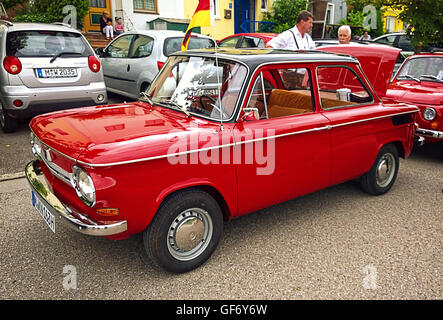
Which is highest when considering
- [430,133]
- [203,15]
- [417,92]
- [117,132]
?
[203,15]

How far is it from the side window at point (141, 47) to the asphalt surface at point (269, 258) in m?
4.34

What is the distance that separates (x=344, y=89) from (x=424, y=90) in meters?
2.68

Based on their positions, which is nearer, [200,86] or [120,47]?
[200,86]

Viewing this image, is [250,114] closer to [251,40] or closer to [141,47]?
[141,47]

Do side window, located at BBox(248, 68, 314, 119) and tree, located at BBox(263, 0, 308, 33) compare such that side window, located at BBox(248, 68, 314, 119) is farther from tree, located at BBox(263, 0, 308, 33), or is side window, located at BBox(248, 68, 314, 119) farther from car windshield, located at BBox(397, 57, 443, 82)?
tree, located at BBox(263, 0, 308, 33)

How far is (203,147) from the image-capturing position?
9.58 feet

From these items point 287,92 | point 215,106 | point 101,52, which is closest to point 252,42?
point 101,52

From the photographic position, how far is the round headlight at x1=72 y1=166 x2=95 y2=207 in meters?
2.59

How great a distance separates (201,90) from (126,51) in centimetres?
553

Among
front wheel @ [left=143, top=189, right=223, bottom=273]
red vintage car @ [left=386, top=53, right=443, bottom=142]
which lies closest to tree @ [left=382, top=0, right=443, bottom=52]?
red vintage car @ [left=386, top=53, right=443, bottom=142]

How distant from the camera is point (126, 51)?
8406mm

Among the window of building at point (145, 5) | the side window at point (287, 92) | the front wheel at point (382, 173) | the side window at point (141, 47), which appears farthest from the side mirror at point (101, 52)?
the window of building at point (145, 5)
